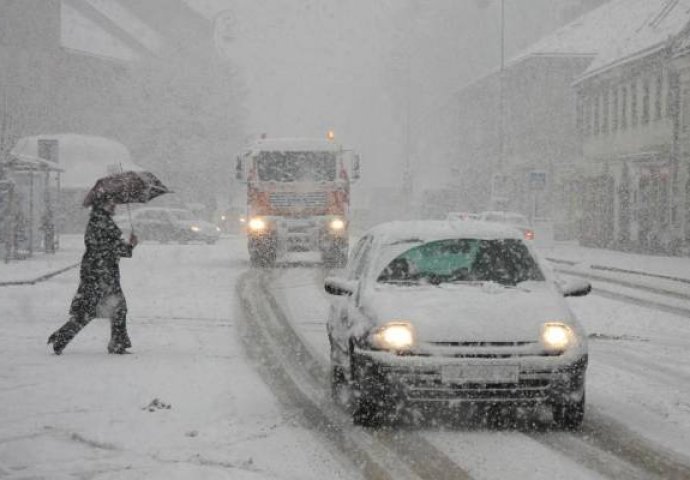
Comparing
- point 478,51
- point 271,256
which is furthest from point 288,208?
point 478,51

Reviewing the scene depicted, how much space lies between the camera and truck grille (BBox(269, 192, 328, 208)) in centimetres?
2694

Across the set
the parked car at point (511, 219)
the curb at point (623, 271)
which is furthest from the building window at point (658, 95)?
the curb at point (623, 271)

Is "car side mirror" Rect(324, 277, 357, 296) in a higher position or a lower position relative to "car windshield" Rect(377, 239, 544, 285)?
lower

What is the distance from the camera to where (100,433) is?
7.74m

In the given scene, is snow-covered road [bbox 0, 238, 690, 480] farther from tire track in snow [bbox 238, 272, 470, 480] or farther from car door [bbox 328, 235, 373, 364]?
car door [bbox 328, 235, 373, 364]

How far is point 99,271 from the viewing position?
11633mm

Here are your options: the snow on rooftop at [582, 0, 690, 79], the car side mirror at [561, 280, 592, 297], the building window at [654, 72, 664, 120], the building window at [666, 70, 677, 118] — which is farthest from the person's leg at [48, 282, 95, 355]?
the building window at [654, 72, 664, 120]

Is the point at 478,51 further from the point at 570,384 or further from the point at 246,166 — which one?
the point at 570,384

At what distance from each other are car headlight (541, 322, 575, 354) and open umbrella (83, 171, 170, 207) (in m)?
5.37

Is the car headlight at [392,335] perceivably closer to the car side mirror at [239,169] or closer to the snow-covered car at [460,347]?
the snow-covered car at [460,347]

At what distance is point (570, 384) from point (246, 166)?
1978 cm

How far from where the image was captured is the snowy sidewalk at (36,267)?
75.7 ft

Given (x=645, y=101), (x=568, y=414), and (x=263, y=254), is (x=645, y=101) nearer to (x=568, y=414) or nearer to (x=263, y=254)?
(x=263, y=254)

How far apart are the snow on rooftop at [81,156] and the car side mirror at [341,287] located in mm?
54065
